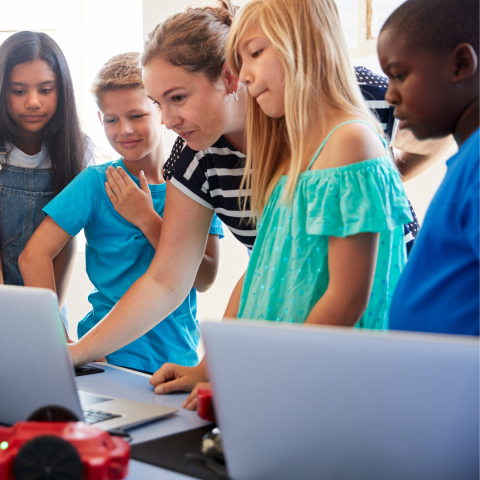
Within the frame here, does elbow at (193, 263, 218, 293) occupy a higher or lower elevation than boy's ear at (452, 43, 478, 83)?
lower

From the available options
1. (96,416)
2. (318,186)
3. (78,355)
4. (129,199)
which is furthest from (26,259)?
(318,186)

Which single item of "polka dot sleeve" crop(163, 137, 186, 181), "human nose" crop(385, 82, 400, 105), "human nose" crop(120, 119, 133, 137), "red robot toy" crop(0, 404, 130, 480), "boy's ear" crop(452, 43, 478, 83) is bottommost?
"red robot toy" crop(0, 404, 130, 480)

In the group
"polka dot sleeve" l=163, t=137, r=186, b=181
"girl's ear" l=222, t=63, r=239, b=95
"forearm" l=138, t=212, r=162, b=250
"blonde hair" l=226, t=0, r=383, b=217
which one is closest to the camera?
"blonde hair" l=226, t=0, r=383, b=217

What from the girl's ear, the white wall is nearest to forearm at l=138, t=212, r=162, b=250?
the girl's ear

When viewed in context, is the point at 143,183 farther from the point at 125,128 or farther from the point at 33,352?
the point at 33,352

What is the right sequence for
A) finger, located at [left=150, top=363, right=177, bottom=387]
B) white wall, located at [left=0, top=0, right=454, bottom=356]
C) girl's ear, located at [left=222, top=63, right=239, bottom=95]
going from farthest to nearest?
white wall, located at [left=0, top=0, right=454, bottom=356], girl's ear, located at [left=222, top=63, right=239, bottom=95], finger, located at [left=150, top=363, right=177, bottom=387]

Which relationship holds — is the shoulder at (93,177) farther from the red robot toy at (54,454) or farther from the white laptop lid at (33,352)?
the red robot toy at (54,454)

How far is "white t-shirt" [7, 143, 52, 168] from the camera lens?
5.49 ft

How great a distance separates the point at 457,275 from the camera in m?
0.68

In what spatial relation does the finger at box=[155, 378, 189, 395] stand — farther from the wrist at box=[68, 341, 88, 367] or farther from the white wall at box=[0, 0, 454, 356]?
the white wall at box=[0, 0, 454, 356]

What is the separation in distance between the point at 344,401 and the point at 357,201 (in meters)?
0.43

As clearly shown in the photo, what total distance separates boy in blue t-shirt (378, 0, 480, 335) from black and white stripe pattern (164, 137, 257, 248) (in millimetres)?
505

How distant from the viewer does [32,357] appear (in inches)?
27.3

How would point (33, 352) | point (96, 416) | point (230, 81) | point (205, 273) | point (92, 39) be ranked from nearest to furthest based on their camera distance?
point (33, 352), point (96, 416), point (230, 81), point (205, 273), point (92, 39)
